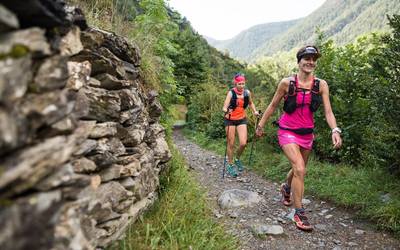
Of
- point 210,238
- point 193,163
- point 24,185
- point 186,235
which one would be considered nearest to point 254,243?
point 210,238

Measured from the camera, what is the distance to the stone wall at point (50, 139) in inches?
62.1

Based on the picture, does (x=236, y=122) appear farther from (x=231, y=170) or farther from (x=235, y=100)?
(x=231, y=170)

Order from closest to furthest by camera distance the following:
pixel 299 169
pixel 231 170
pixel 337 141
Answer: pixel 337 141
pixel 299 169
pixel 231 170

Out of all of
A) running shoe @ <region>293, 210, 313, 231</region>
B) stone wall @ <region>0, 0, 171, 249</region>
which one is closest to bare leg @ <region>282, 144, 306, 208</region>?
running shoe @ <region>293, 210, 313, 231</region>

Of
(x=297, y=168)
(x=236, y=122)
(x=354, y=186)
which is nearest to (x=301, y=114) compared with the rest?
(x=297, y=168)

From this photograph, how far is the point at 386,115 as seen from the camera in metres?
5.66

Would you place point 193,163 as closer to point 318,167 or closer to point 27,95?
point 318,167

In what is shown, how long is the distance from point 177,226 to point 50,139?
2504 millimetres

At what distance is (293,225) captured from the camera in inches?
215

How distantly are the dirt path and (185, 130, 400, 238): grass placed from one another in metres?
0.19

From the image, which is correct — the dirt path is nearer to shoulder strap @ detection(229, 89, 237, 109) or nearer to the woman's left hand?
the woman's left hand

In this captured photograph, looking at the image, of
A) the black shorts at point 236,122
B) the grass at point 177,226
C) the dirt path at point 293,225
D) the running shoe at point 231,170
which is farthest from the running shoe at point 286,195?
the black shorts at point 236,122

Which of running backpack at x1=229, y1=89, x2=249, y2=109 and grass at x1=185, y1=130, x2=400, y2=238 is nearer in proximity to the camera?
grass at x1=185, y1=130, x2=400, y2=238

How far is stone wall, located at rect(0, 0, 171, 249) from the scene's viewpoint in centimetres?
158
